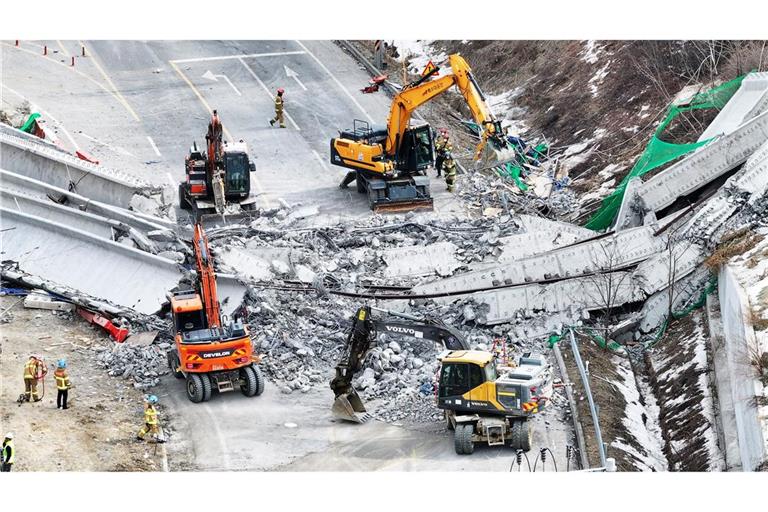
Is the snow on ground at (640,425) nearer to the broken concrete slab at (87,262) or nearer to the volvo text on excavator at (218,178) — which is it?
the broken concrete slab at (87,262)

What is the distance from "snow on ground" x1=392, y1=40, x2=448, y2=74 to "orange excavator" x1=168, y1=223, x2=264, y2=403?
2297cm

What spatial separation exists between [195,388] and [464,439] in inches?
251

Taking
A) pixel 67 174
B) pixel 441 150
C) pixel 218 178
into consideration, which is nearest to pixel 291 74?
pixel 441 150

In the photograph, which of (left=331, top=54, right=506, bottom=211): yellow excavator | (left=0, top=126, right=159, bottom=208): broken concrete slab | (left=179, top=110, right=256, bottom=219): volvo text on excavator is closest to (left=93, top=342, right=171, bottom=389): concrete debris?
(left=179, top=110, right=256, bottom=219): volvo text on excavator

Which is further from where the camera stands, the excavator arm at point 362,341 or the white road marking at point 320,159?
the white road marking at point 320,159

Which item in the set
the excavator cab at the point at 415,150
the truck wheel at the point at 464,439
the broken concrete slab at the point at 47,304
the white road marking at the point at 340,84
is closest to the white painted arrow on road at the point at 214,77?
the white road marking at the point at 340,84

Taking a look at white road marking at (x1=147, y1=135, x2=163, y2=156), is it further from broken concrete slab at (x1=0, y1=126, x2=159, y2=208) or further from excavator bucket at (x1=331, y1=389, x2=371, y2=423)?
excavator bucket at (x1=331, y1=389, x2=371, y2=423)

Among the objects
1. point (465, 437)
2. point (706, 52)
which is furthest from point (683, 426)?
point (706, 52)

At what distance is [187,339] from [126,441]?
313cm

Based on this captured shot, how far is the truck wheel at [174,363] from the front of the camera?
32719 millimetres

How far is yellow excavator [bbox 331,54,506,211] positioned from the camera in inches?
1677

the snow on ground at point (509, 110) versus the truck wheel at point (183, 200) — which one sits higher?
the snow on ground at point (509, 110)

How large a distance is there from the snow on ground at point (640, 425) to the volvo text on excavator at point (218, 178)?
13.5m
